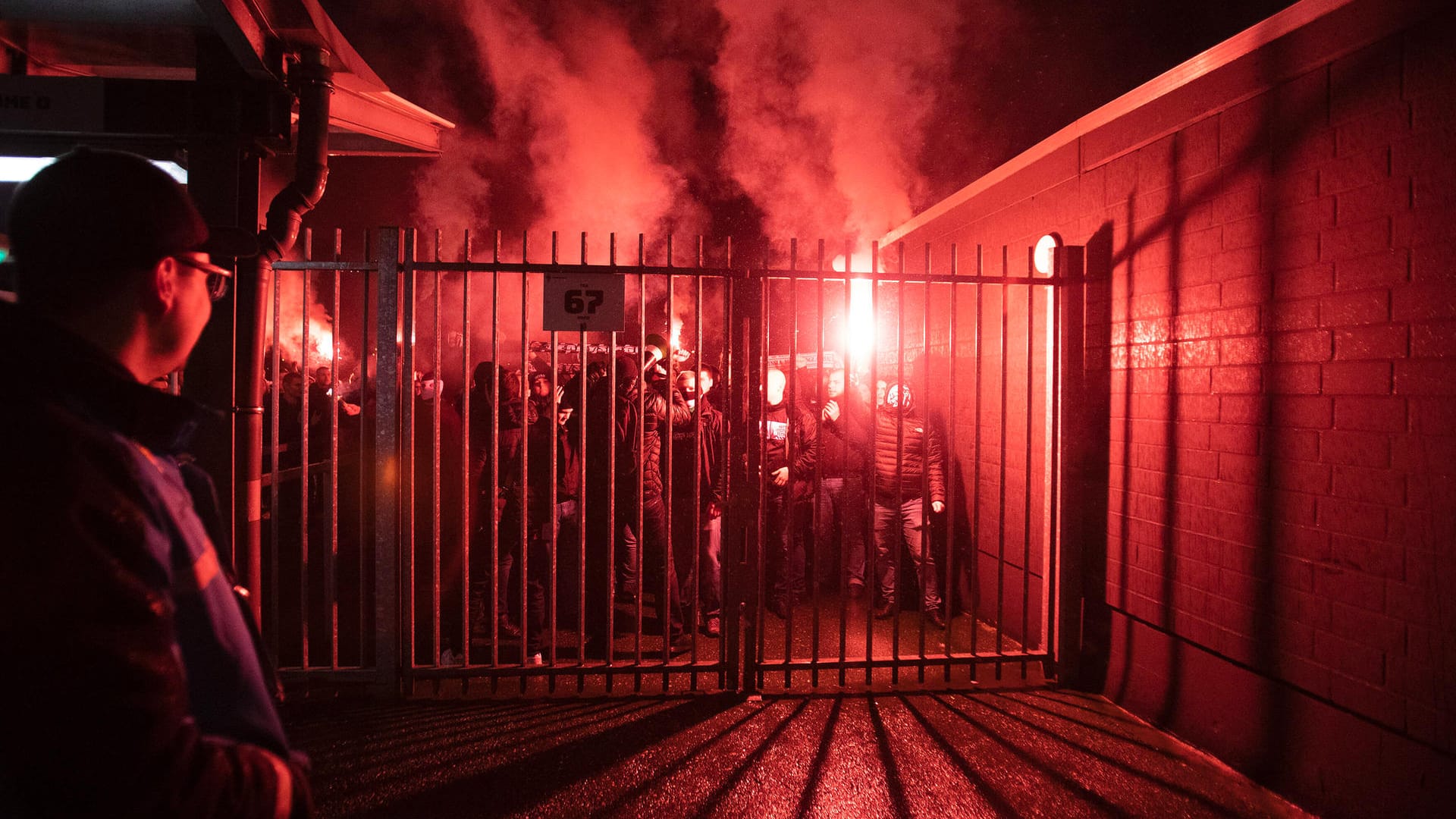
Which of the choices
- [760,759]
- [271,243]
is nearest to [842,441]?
Answer: [760,759]

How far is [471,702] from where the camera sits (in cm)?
440

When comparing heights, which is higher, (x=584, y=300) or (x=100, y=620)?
(x=584, y=300)

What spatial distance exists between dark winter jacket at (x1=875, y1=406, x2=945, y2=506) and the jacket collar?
5.29m

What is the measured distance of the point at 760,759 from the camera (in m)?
3.72

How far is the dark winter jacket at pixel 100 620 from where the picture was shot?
3.13 feet

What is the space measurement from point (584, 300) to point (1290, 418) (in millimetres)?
3798

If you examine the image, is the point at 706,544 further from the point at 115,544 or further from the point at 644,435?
the point at 115,544

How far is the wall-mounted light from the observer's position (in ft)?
16.7

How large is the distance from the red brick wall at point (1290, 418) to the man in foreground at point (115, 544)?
4.03 meters

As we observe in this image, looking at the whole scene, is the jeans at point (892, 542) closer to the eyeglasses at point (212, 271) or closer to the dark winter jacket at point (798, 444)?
the dark winter jacket at point (798, 444)

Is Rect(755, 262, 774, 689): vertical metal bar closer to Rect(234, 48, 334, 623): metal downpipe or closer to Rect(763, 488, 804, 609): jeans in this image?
Rect(763, 488, 804, 609): jeans

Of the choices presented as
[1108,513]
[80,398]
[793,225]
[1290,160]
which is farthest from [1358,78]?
[793,225]

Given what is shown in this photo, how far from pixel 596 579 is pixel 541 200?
10.3 meters

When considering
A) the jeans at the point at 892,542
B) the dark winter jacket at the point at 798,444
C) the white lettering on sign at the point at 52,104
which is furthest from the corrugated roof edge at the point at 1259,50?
the white lettering on sign at the point at 52,104
